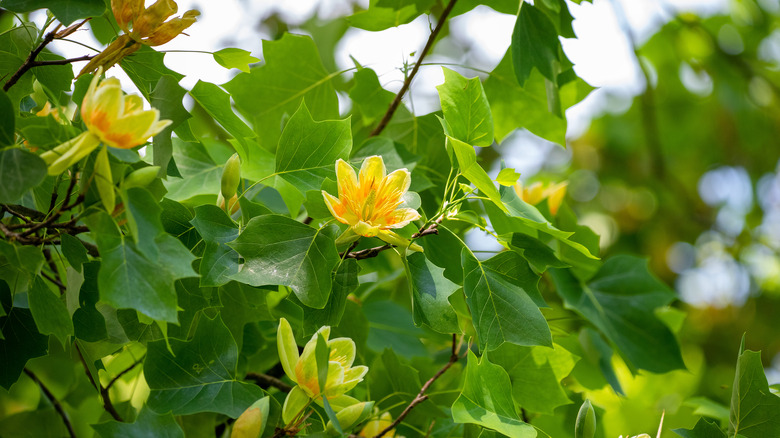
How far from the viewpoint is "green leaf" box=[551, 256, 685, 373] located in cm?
118

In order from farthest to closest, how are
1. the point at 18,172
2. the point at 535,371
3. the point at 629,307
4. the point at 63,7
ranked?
the point at 629,307 < the point at 535,371 < the point at 63,7 < the point at 18,172

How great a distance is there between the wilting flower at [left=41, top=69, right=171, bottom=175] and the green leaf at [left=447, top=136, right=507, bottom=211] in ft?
1.14

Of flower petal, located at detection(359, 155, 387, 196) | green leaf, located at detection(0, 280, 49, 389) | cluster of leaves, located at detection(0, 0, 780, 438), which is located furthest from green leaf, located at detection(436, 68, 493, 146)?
green leaf, located at detection(0, 280, 49, 389)

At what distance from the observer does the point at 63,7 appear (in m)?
0.70

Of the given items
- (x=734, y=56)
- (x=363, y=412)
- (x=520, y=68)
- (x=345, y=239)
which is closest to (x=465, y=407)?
(x=363, y=412)

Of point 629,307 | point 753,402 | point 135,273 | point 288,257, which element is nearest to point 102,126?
point 135,273

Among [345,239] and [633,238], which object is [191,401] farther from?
[633,238]

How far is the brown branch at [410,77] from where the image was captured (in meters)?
1.06

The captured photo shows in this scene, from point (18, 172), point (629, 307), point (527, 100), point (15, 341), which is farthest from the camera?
point (629, 307)

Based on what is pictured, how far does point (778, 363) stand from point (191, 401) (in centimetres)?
308

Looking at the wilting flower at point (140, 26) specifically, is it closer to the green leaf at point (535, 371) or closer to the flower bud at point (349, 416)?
the flower bud at point (349, 416)

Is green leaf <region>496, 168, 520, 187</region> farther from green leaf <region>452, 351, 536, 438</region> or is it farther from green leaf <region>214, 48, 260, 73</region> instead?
green leaf <region>214, 48, 260, 73</region>

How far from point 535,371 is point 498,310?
17cm

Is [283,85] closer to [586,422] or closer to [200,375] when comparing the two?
[200,375]
